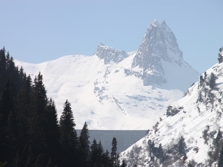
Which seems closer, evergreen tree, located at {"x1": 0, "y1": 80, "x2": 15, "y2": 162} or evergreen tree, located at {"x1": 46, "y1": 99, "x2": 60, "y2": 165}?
evergreen tree, located at {"x1": 0, "y1": 80, "x2": 15, "y2": 162}

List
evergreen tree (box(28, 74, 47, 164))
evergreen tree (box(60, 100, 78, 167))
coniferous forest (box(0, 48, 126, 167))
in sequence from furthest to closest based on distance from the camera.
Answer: evergreen tree (box(60, 100, 78, 167))
evergreen tree (box(28, 74, 47, 164))
coniferous forest (box(0, 48, 126, 167))

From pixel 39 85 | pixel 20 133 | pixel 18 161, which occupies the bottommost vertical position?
pixel 18 161

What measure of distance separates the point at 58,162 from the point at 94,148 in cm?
3360

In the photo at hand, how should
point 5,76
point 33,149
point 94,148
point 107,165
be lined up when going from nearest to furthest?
point 33,149, point 107,165, point 94,148, point 5,76

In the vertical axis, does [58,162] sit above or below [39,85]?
below

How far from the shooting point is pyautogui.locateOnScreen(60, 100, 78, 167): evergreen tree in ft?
462

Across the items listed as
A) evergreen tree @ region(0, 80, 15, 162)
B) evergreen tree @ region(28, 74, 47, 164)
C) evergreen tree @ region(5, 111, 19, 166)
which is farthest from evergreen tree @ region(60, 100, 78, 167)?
evergreen tree @ region(0, 80, 15, 162)

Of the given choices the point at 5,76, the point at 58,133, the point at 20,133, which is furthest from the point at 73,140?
the point at 5,76

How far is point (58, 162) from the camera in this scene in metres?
138

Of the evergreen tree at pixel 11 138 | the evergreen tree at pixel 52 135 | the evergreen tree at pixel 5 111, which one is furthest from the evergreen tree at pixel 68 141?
the evergreen tree at pixel 5 111

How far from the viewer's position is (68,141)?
144 metres

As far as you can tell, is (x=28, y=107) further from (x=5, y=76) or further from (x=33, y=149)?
(x=5, y=76)

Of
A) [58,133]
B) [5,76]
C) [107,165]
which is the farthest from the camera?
[5,76]

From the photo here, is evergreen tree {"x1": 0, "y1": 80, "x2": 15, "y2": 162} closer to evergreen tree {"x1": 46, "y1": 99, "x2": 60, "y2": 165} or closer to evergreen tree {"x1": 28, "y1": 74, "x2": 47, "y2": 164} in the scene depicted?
evergreen tree {"x1": 28, "y1": 74, "x2": 47, "y2": 164}
